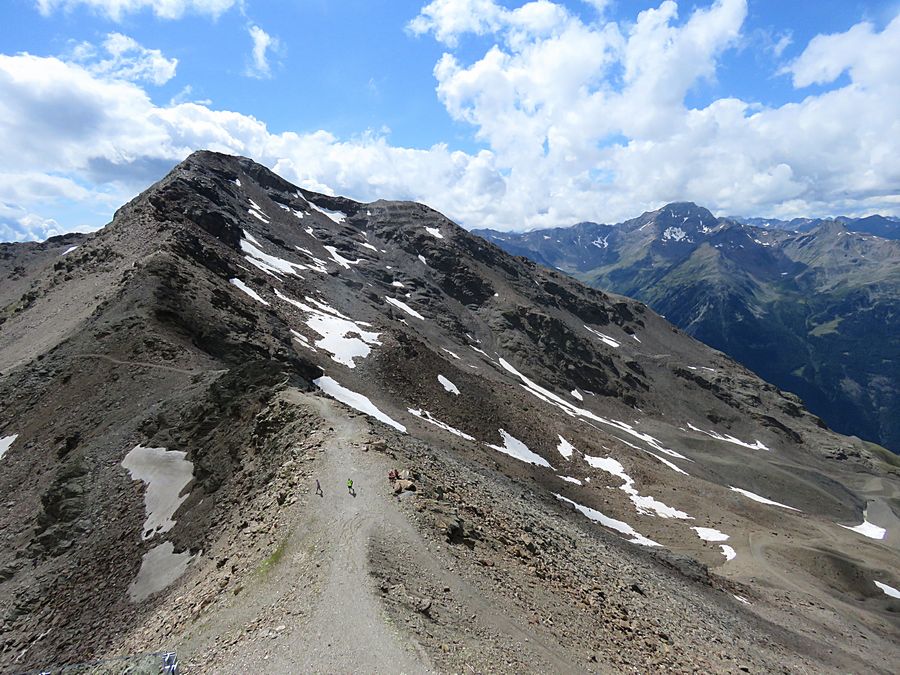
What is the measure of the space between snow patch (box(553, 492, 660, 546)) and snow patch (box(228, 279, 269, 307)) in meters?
47.8

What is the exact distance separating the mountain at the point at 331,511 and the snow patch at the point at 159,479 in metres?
0.14

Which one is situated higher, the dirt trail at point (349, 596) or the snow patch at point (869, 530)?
the dirt trail at point (349, 596)

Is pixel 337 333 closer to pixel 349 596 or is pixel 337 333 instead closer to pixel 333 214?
pixel 349 596

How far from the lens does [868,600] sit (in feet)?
174

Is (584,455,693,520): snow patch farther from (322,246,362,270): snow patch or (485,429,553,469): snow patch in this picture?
(322,246,362,270): snow patch

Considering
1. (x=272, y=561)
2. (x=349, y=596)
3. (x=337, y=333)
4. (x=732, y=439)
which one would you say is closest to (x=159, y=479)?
(x=272, y=561)

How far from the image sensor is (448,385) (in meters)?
68.6

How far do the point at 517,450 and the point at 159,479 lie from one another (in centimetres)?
4439

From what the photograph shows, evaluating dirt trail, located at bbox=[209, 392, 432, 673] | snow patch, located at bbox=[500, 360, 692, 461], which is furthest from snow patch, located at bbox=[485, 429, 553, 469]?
dirt trail, located at bbox=[209, 392, 432, 673]

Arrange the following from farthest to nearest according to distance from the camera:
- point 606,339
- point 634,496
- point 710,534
Answer: 1. point 606,339
2. point 634,496
3. point 710,534

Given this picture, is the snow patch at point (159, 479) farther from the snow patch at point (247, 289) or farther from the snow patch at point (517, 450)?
the snow patch at point (247, 289)

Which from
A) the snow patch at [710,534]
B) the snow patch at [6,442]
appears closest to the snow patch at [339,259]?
the snow patch at [6,442]

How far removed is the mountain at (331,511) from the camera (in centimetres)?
1516

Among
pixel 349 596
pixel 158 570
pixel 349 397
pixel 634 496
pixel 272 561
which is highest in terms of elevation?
pixel 349 397
